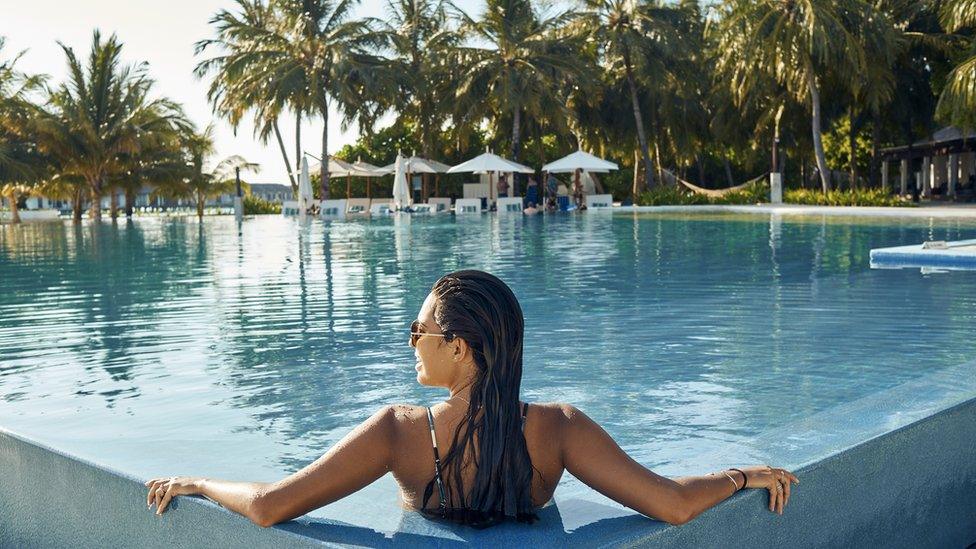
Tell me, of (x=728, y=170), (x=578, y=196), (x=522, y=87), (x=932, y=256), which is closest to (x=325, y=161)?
(x=522, y=87)

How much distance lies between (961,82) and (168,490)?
2517 centimetres

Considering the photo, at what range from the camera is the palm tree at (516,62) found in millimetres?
35719

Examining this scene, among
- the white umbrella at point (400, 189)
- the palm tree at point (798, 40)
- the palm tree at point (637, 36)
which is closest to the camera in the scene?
the palm tree at point (798, 40)

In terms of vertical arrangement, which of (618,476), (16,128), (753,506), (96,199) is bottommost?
(753,506)

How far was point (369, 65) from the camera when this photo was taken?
37.2m

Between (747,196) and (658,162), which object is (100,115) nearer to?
(747,196)

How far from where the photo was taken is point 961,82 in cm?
2395

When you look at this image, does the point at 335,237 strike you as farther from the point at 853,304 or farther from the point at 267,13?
the point at 267,13

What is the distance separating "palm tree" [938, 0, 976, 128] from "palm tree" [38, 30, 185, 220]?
943 inches

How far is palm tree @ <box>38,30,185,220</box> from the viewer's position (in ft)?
108

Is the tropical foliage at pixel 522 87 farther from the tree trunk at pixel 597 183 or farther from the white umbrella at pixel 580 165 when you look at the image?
the white umbrella at pixel 580 165

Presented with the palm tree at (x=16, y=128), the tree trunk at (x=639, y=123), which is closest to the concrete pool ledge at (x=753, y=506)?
the palm tree at (x=16, y=128)

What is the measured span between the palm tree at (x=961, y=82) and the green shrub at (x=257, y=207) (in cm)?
2688

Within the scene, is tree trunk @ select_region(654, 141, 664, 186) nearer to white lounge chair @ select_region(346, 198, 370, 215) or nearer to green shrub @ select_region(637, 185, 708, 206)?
green shrub @ select_region(637, 185, 708, 206)
